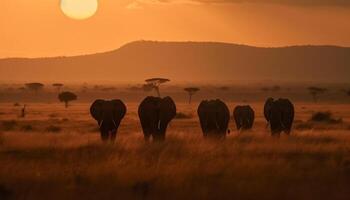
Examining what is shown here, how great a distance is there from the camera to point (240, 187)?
13.9 m

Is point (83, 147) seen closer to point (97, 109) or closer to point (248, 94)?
point (97, 109)

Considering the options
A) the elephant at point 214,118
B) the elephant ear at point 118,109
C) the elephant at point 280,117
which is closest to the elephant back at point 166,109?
the elephant ear at point 118,109

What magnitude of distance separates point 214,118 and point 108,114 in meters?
4.18

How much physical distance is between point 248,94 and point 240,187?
111 meters

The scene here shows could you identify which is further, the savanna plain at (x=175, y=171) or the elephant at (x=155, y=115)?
the elephant at (x=155, y=115)

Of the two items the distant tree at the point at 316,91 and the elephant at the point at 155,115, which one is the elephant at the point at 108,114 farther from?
the distant tree at the point at 316,91

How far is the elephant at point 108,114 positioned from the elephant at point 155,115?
884mm

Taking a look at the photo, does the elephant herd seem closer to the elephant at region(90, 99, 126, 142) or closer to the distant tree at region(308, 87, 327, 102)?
the elephant at region(90, 99, 126, 142)

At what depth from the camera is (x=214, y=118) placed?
96.3 ft

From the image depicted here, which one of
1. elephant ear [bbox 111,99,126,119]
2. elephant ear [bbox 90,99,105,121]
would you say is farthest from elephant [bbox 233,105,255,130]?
elephant ear [bbox 90,99,105,121]

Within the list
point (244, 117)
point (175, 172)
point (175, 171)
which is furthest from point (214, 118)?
point (175, 172)

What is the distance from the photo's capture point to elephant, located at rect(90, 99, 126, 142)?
90.7 ft

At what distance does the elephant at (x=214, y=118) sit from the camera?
29.1 m

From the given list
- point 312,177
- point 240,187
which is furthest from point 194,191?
point 312,177
